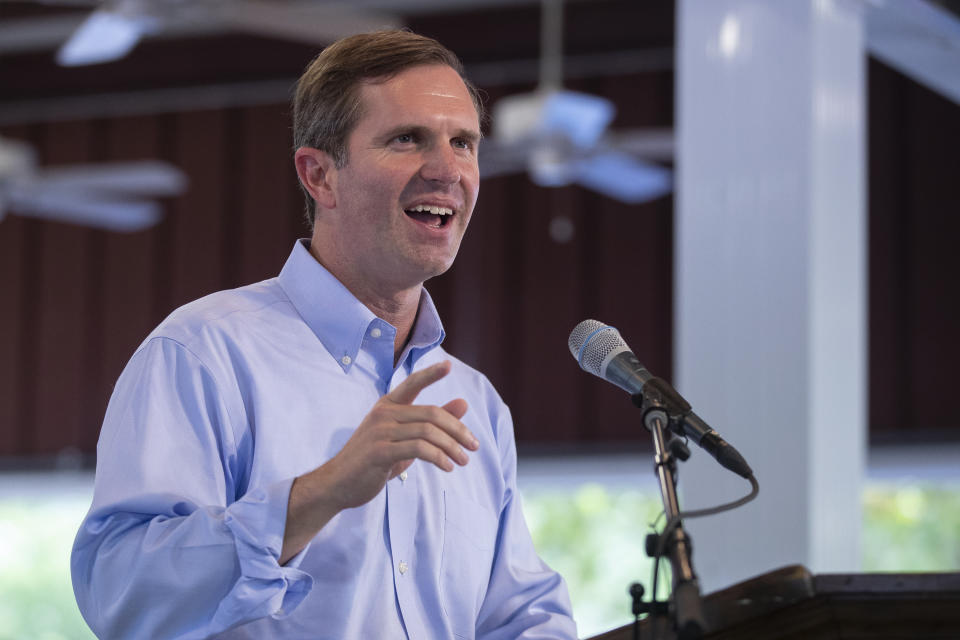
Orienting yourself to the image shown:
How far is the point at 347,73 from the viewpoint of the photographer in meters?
1.69

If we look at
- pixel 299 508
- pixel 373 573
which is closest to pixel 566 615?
pixel 373 573

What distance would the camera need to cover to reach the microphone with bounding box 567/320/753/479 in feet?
4.21

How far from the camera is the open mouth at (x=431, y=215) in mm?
1637

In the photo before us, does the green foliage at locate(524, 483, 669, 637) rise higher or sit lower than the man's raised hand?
lower

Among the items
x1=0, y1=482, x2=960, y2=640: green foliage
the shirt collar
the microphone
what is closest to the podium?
the microphone

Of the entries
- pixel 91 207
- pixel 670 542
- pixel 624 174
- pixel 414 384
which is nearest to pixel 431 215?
pixel 414 384

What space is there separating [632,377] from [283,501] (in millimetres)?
416

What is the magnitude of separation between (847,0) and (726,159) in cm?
51

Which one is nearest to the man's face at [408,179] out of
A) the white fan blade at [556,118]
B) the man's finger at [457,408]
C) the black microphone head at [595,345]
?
the black microphone head at [595,345]

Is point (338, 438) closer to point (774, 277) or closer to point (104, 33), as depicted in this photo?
point (774, 277)

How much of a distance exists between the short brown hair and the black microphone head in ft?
1.42

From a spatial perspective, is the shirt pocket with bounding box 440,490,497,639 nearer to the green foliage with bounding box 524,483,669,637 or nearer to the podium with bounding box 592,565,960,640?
the podium with bounding box 592,565,960,640

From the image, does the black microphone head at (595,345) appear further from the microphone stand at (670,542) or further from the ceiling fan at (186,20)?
the ceiling fan at (186,20)

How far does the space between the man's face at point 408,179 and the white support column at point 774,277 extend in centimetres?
139
